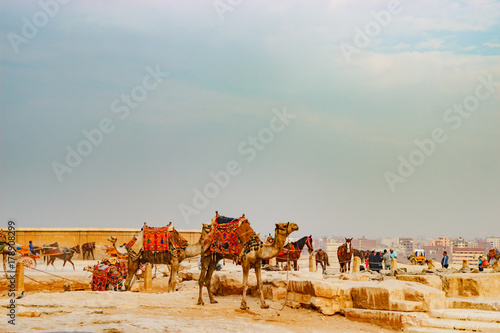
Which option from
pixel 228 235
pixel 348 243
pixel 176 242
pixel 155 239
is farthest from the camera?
pixel 348 243

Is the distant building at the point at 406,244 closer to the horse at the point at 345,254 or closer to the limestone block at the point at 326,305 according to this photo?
the horse at the point at 345,254

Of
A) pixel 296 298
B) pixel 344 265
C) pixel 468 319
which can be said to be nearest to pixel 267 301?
pixel 296 298

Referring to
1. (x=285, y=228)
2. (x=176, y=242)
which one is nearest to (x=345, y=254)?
(x=176, y=242)

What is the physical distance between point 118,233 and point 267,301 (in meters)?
20.7

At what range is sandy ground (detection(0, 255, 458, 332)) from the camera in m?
9.98

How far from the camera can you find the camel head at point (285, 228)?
13.3 m

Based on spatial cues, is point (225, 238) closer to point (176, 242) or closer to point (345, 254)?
point (176, 242)

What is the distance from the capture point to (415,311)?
11.9m

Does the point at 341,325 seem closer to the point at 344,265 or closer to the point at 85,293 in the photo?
the point at 85,293

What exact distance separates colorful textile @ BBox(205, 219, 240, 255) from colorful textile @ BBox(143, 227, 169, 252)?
2946mm

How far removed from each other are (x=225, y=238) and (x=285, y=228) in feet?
5.21

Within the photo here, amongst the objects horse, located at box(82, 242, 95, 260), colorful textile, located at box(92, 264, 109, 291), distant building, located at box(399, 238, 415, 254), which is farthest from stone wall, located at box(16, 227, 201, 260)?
distant building, located at box(399, 238, 415, 254)

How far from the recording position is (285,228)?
43.9 ft

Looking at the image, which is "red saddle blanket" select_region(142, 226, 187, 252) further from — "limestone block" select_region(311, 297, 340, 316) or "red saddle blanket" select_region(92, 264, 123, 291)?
"limestone block" select_region(311, 297, 340, 316)
